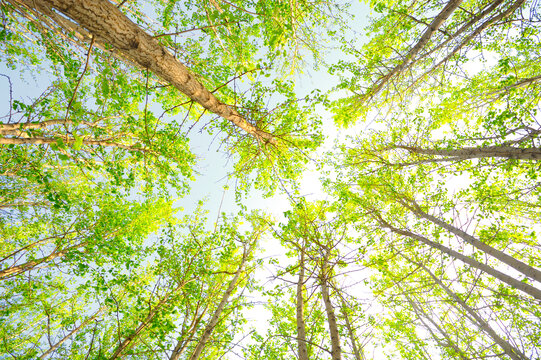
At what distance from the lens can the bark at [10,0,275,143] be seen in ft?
6.39

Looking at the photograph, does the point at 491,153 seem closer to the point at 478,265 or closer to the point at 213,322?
the point at 478,265

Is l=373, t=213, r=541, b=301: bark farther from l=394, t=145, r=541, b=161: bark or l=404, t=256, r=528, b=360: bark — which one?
l=394, t=145, r=541, b=161: bark

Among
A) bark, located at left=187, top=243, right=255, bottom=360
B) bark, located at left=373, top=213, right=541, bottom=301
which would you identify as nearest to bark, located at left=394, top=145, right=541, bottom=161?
bark, located at left=373, top=213, right=541, bottom=301

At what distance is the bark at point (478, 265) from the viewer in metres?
4.14

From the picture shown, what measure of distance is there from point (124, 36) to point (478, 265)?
7.97 m

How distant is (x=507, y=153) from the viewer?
4207 mm

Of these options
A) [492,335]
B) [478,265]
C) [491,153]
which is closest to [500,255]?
[478,265]

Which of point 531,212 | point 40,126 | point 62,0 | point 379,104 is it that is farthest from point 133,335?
point 531,212

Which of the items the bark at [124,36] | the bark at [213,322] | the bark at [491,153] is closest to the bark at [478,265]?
the bark at [491,153]

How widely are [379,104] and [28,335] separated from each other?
16.3 m

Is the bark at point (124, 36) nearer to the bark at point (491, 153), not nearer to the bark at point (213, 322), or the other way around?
the bark at point (213, 322)

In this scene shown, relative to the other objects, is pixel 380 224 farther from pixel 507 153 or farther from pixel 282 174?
pixel 282 174

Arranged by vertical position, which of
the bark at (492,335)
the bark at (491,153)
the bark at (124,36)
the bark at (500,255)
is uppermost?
the bark at (491,153)

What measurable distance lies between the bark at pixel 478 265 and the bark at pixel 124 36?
4651mm
